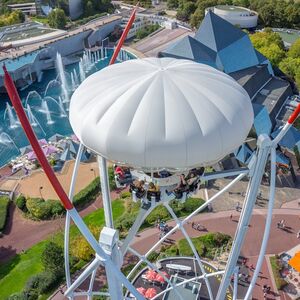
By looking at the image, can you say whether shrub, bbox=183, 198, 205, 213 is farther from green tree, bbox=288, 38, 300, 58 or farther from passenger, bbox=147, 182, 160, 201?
green tree, bbox=288, 38, 300, 58

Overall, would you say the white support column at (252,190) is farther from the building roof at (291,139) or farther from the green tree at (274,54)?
the green tree at (274,54)

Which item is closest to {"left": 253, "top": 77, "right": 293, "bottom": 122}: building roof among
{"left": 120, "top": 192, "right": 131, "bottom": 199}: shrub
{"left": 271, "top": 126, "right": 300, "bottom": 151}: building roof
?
{"left": 271, "top": 126, "right": 300, "bottom": 151}: building roof

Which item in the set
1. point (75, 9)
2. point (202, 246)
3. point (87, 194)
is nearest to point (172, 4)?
point (75, 9)

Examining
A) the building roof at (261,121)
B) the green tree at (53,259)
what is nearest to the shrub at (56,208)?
the green tree at (53,259)

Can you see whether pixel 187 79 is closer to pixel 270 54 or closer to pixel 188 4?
pixel 270 54

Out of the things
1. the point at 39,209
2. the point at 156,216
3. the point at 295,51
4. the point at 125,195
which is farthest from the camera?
the point at 295,51

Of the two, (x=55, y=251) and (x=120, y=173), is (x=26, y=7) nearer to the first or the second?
(x=55, y=251)
